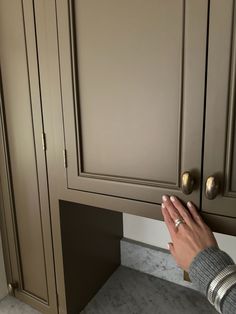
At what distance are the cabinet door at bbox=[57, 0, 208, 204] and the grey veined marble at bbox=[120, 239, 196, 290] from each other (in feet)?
1.99

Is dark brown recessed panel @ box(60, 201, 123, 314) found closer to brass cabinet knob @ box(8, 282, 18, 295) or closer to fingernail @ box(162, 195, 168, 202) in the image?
brass cabinet knob @ box(8, 282, 18, 295)

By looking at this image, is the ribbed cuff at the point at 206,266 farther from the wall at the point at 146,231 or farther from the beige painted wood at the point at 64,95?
the wall at the point at 146,231

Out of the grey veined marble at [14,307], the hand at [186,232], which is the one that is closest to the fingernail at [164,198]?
the hand at [186,232]

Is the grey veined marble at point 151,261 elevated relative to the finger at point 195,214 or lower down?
lower down

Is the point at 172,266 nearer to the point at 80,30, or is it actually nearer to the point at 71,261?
the point at 71,261

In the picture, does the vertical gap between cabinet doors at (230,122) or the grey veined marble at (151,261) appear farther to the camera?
the grey veined marble at (151,261)

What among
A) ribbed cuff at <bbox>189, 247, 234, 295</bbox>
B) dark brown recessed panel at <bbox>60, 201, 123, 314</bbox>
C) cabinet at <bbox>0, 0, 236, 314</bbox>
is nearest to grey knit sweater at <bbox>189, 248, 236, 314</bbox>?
ribbed cuff at <bbox>189, 247, 234, 295</bbox>

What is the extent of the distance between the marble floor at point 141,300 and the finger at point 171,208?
2.04ft

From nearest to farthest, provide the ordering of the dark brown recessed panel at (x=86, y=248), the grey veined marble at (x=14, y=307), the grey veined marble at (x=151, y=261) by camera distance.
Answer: the dark brown recessed panel at (x=86, y=248) < the grey veined marble at (x=14, y=307) < the grey veined marble at (x=151, y=261)

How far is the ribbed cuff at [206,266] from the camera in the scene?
1.77ft

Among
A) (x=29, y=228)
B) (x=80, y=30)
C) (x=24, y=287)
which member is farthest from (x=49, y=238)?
(x=80, y=30)

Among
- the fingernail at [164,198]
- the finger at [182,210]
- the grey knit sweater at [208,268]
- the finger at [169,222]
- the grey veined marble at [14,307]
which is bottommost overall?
the grey veined marble at [14,307]

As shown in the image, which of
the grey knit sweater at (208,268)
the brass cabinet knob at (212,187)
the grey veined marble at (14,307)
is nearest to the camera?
the grey knit sweater at (208,268)

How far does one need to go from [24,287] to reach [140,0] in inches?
45.7
